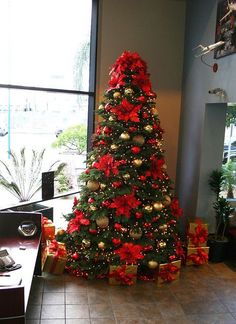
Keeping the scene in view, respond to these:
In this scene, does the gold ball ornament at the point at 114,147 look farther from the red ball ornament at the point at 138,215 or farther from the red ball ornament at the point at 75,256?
the red ball ornament at the point at 75,256

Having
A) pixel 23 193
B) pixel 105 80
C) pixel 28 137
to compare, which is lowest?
pixel 23 193

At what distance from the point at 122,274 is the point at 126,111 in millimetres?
1686

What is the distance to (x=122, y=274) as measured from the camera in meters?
3.68

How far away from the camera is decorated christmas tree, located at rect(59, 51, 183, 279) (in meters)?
3.73

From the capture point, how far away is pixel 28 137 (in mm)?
4656

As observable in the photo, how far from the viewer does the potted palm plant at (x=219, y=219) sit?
429cm

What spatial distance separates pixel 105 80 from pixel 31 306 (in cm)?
291

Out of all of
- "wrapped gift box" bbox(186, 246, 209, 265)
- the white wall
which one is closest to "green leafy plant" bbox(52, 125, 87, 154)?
the white wall

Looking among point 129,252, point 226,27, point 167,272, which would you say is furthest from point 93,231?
point 226,27

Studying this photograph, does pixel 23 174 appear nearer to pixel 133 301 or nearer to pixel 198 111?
pixel 133 301

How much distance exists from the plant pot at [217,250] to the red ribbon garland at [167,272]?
0.75 metres

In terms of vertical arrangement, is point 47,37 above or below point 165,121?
above

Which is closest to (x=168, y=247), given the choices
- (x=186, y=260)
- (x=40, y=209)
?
(x=186, y=260)

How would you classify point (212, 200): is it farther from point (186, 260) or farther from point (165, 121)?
point (165, 121)
